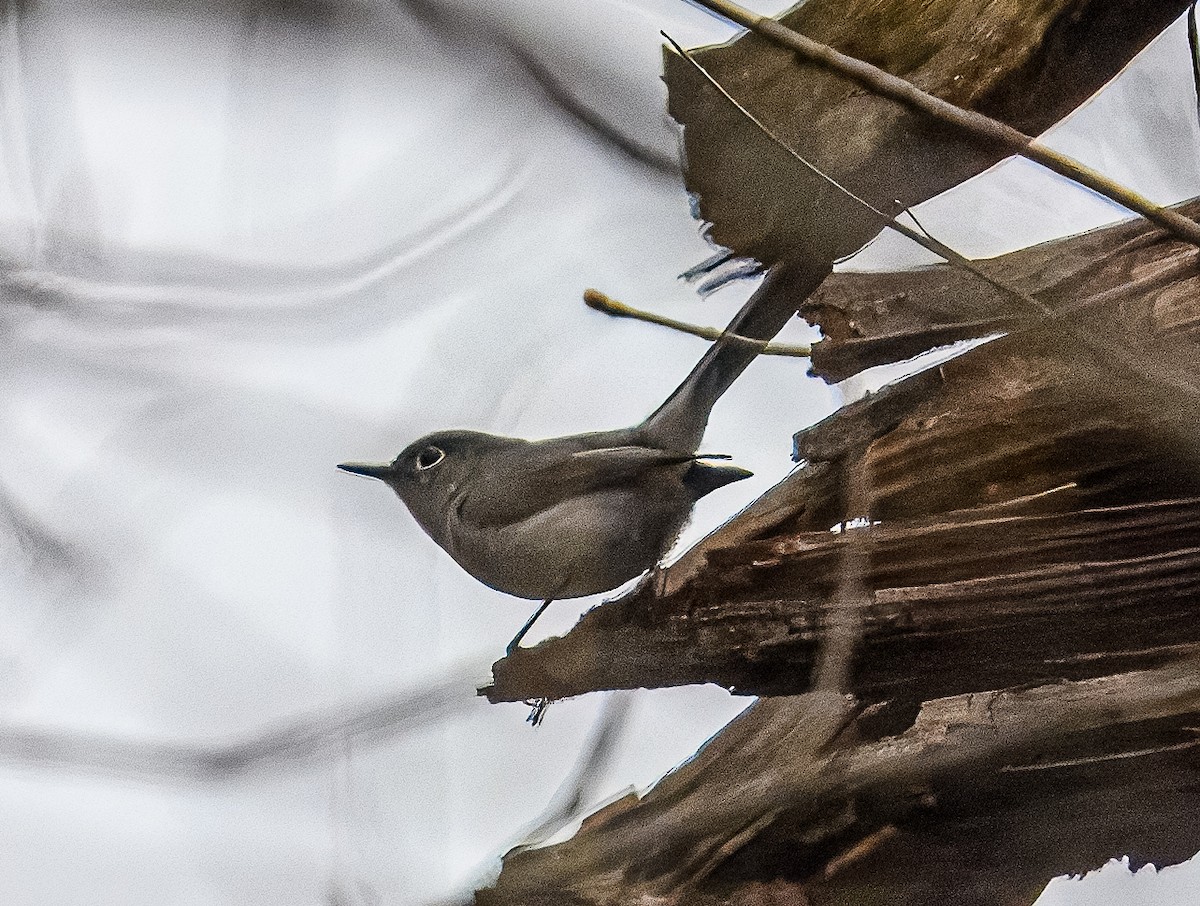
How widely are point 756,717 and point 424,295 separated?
28cm

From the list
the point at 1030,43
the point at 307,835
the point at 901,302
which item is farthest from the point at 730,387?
the point at 307,835

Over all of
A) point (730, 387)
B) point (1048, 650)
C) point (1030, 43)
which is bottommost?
point (1048, 650)

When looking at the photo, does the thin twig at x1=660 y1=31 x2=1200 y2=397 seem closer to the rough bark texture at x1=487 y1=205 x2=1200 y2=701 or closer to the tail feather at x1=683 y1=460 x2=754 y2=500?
the rough bark texture at x1=487 y1=205 x2=1200 y2=701

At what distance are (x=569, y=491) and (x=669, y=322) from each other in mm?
98

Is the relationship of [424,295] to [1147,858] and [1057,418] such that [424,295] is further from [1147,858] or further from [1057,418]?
[1147,858]

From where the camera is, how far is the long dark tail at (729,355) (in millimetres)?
439

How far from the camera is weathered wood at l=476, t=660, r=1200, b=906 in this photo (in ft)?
1.34

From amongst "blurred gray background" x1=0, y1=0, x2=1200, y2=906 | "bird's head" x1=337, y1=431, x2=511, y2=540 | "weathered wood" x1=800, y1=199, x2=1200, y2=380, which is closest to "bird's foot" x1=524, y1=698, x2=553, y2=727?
"blurred gray background" x1=0, y1=0, x2=1200, y2=906

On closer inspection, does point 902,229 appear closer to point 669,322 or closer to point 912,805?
point 669,322

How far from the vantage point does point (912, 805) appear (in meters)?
0.43

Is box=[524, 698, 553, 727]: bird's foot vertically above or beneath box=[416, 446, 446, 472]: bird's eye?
beneath

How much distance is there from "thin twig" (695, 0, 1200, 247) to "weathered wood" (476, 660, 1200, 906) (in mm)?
196

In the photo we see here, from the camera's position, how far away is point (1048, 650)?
404 millimetres

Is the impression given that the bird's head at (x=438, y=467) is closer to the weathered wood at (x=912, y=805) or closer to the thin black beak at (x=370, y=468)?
the thin black beak at (x=370, y=468)
